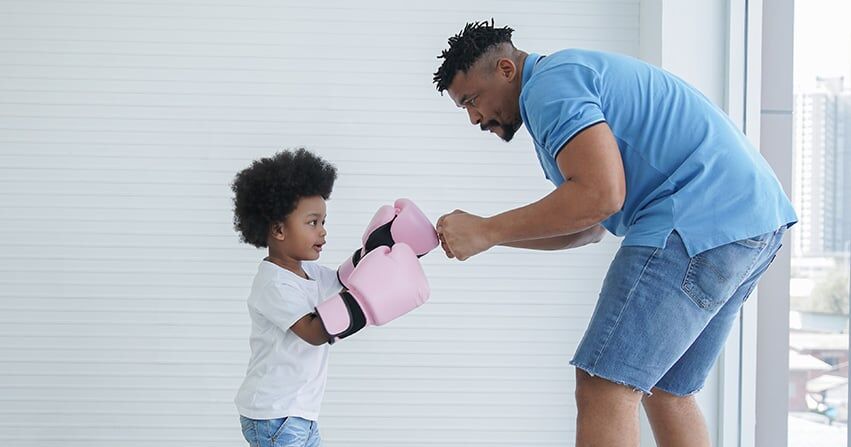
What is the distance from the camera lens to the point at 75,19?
3.56m

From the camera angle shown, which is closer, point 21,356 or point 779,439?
point 779,439

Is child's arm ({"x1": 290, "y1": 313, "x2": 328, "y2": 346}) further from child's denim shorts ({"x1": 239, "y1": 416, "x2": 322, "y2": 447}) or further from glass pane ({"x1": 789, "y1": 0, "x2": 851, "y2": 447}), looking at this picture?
glass pane ({"x1": 789, "y1": 0, "x2": 851, "y2": 447})

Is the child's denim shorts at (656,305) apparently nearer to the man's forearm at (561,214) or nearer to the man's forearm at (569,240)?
the man's forearm at (561,214)

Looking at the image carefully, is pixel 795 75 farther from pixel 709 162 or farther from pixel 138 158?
pixel 138 158

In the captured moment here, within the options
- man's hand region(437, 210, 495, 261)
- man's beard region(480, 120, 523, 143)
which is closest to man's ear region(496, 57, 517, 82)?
man's beard region(480, 120, 523, 143)

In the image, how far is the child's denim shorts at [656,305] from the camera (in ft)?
6.04

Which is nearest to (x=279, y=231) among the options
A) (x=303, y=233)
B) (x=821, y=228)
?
(x=303, y=233)

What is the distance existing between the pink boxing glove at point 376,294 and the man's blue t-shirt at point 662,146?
1.57ft

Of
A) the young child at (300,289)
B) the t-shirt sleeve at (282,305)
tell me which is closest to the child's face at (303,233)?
the young child at (300,289)

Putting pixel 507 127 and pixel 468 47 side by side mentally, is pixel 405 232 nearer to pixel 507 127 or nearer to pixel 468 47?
pixel 507 127

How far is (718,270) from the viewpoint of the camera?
186 centimetres

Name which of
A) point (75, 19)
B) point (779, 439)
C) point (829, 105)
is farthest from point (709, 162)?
point (75, 19)

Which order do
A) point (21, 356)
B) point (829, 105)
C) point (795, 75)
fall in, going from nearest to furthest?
point (829, 105) → point (795, 75) → point (21, 356)

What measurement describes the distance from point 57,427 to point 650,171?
2590mm
